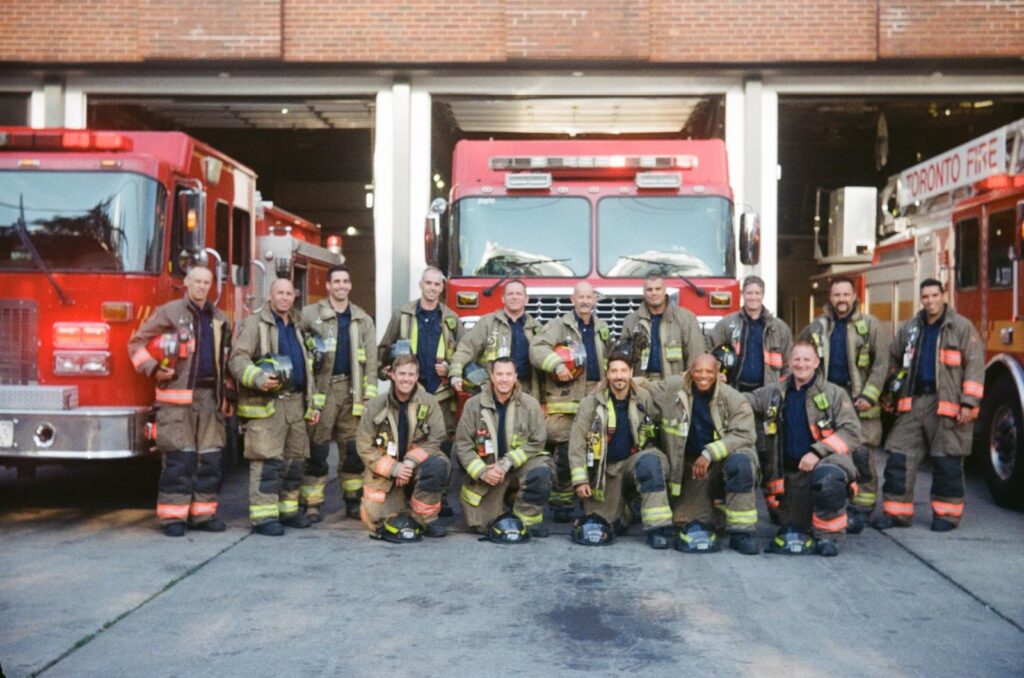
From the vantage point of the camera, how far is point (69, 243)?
7.60 m

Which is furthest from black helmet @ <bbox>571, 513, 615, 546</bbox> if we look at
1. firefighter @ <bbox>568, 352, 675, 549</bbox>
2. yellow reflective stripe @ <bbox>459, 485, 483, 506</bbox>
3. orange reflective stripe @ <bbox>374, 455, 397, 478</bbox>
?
A: orange reflective stripe @ <bbox>374, 455, 397, 478</bbox>

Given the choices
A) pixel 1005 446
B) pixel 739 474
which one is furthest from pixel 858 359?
pixel 739 474

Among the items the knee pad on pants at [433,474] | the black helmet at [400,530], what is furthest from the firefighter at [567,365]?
the black helmet at [400,530]

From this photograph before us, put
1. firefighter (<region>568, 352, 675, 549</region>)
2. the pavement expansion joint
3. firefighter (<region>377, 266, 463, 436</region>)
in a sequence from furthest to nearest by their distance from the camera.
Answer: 1. firefighter (<region>377, 266, 463, 436</region>)
2. firefighter (<region>568, 352, 675, 549</region>)
3. the pavement expansion joint

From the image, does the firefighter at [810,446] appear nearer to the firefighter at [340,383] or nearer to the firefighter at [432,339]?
the firefighter at [432,339]

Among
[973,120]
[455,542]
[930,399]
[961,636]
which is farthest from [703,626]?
[973,120]

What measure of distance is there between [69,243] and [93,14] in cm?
710

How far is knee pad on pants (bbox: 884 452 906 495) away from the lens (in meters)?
7.88

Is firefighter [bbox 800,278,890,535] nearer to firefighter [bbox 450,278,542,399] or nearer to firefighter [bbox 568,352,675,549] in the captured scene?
firefighter [bbox 568,352,675,549]

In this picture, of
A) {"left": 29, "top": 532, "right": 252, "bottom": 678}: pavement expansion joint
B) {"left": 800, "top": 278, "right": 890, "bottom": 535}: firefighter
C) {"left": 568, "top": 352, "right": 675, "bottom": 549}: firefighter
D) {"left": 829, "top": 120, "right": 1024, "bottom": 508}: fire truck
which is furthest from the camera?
{"left": 829, "top": 120, "right": 1024, "bottom": 508}: fire truck

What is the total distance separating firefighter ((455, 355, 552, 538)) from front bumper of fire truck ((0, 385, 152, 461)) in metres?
2.25

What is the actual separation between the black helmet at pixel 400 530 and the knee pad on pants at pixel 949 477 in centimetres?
357

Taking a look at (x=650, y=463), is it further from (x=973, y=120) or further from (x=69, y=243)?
(x=973, y=120)

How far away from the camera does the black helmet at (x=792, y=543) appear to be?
700 centimetres
